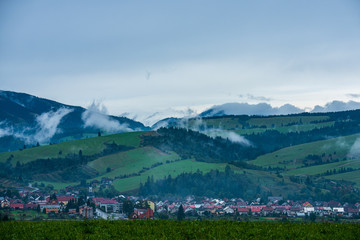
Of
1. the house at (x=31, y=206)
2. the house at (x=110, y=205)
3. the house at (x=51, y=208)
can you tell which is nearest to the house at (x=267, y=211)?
the house at (x=110, y=205)

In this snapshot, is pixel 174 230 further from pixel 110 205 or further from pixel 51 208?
pixel 110 205

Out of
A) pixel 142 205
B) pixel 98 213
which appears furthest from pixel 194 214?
pixel 98 213

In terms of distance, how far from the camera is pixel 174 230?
29.6m

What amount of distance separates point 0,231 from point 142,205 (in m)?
147

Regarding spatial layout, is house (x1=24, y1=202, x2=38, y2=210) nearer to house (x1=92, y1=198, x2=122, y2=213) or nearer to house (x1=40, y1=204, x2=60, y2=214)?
house (x1=40, y1=204, x2=60, y2=214)

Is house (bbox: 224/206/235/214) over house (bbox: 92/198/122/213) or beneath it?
beneath

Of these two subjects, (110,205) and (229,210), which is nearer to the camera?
(110,205)

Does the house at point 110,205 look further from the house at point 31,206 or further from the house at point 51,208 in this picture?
the house at point 31,206

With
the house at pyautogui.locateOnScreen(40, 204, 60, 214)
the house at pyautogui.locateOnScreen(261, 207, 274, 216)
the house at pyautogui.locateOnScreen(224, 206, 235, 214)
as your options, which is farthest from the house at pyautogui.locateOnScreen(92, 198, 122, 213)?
the house at pyautogui.locateOnScreen(261, 207, 274, 216)

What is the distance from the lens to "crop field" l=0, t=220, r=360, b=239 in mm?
28391

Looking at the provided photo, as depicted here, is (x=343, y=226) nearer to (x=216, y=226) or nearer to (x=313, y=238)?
(x=313, y=238)

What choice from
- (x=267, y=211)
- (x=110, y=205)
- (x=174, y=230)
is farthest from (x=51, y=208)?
(x=174, y=230)

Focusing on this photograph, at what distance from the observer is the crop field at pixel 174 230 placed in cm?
2839

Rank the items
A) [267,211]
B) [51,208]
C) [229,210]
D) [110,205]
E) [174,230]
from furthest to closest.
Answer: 1. [229,210]
2. [110,205]
3. [267,211]
4. [51,208]
5. [174,230]
